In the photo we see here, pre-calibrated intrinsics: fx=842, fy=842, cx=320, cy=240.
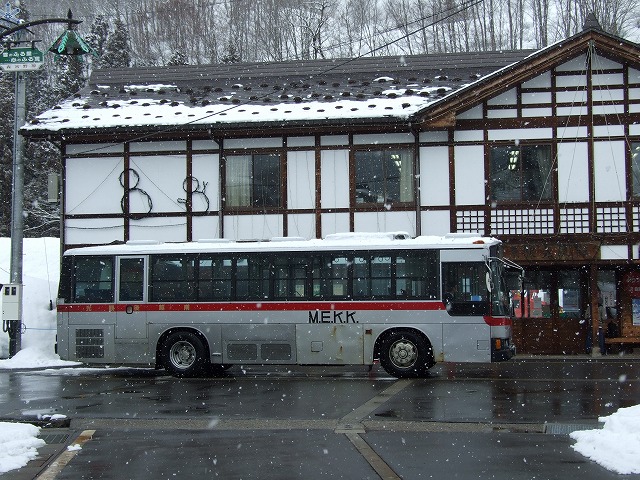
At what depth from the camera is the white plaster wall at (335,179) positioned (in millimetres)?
24656

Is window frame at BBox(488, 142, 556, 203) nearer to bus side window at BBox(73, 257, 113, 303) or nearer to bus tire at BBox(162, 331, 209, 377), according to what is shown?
bus tire at BBox(162, 331, 209, 377)

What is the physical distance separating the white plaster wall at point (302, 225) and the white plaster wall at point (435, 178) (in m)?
3.25

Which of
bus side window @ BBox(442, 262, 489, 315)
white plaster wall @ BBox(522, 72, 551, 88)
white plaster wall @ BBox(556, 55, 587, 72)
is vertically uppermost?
white plaster wall @ BBox(556, 55, 587, 72)

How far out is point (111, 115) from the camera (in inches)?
1029

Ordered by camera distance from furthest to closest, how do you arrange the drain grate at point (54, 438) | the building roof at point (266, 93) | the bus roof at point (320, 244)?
the building roof at point (266, 93)
the bus roof at point (320, 244)
the drain grate at point (54, 438)

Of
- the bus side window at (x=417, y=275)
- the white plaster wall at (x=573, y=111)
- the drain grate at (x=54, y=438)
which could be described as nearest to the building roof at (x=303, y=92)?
the white plaster wall at (x=573, y=111)

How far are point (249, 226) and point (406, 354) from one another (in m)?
8.66

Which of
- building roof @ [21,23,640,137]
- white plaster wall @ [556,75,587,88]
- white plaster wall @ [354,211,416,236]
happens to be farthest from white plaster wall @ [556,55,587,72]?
white plaster wall @ [354,211,416,236]

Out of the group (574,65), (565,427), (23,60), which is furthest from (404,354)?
(574,65)

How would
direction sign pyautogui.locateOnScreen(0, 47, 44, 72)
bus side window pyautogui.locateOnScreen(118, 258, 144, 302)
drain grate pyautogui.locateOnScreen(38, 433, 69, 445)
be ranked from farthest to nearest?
1. bus side window pyautogui.locateOnScreen(118, 258, 144, 302)
2. direction sign pyautogui.locateOnScreen(0, 47, 44, 72)
3. drain grate pyautogui.locateOnScreen(38, 433, 69, 445)

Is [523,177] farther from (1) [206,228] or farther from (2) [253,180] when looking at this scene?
(1) [206,228]

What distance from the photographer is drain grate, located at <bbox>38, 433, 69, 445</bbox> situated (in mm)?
10625

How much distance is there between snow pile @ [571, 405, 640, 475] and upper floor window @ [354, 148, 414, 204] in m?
14.4

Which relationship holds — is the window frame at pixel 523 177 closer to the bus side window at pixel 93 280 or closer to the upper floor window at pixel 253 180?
the upper floor window at pixel 253 180
